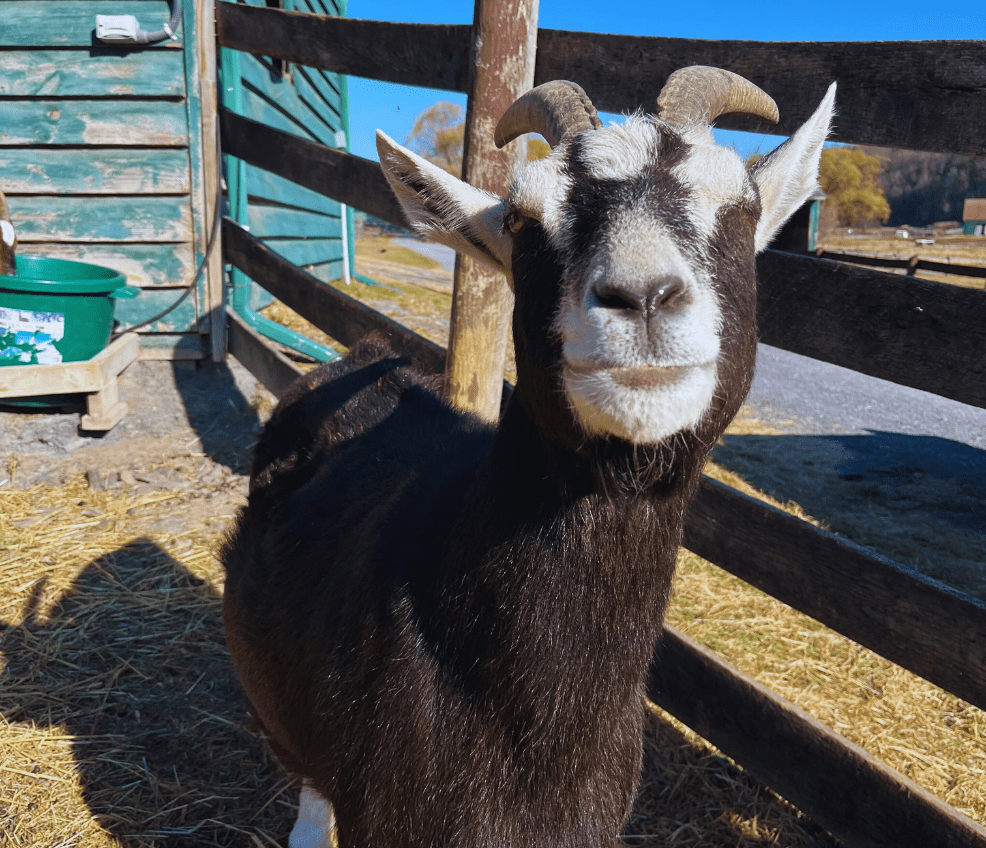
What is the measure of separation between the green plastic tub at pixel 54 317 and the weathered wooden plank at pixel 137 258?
2.10ft

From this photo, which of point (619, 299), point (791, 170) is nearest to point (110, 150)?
point (791, 170)

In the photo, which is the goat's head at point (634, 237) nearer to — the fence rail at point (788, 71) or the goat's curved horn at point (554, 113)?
the goat's curved horn at point (554, 113)

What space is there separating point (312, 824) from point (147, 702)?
1116 millimetres

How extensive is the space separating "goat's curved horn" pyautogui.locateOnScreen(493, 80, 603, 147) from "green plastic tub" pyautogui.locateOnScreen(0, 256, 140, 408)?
13.8 feet

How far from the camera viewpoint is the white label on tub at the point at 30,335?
17.2 feet

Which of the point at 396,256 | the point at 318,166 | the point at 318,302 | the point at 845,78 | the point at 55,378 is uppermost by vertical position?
the point at 845,78

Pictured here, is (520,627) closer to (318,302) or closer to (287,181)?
(318,302)

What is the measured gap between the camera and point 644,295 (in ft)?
4.63

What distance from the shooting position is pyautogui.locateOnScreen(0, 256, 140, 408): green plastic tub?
5215 millimetres

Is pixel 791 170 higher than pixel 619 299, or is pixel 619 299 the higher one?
pixel 791 170

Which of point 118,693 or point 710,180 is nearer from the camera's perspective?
point 710,180

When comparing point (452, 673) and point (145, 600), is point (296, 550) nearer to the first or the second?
point (452, 673)

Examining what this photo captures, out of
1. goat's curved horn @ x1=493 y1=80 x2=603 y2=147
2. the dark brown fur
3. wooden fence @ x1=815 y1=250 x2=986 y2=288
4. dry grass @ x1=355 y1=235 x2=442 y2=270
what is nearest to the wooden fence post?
goat's curved horn @ x1=493 y1=80 x2=603 y2=147

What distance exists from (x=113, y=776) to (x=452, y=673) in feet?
6.35
